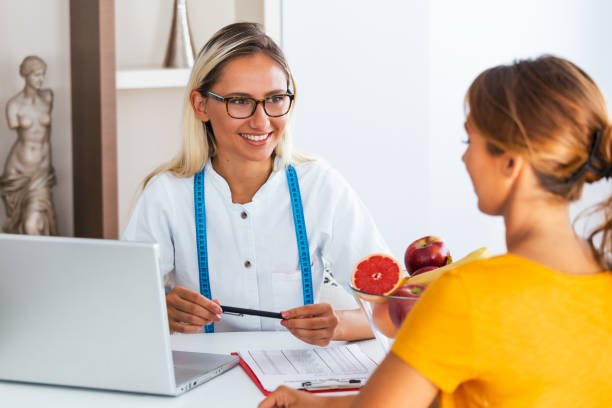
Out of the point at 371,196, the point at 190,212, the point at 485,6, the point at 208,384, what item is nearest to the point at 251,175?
the point at 190,212

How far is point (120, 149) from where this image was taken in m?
3.10

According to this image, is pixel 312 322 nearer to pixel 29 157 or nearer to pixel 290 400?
pixel 290 400

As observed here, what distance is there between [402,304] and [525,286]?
31cm

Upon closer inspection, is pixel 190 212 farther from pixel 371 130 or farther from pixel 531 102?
pixel 531 102

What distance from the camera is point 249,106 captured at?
6.23 feet

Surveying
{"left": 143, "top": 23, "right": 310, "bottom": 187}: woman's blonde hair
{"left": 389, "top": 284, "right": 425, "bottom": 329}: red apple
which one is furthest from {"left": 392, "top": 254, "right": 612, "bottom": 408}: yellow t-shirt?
{"left": 143, "top": 23, "right": 310, "bottom": 187}: woman's blonde hair

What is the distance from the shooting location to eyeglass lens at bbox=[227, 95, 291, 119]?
1.89 meters

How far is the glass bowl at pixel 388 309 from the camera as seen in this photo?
114 cm

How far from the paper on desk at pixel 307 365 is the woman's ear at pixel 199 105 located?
75cm

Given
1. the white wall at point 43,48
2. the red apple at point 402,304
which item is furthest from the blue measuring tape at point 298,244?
the white wall at point 43,48

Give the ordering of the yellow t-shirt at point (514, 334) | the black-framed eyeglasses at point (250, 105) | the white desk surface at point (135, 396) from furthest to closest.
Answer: the black-framed eyeglasses at point (250, 105) → the white desk surface at point (135, 396) → the yellow t-shirt at point (514, 334)

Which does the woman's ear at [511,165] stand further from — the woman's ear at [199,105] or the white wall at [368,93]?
the white wall at [368,93]

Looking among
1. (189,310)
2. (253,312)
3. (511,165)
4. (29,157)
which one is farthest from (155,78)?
(511,165)

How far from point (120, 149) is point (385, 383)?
2.42 m
